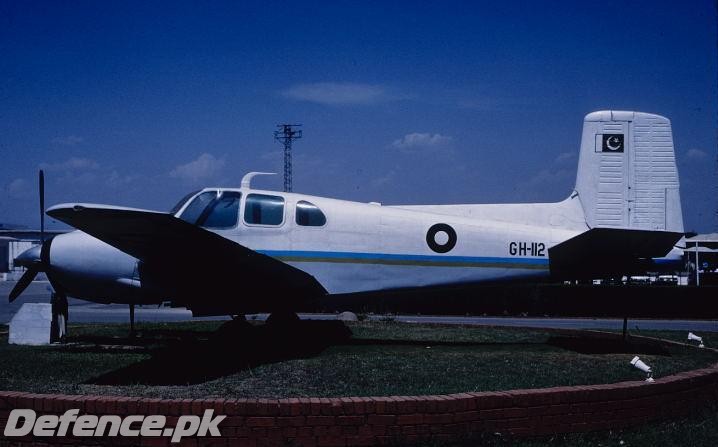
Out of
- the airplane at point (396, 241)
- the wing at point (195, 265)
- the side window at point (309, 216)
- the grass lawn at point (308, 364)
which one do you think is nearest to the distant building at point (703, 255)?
the airplane at point (396, 241)

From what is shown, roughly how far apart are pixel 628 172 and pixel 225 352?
6807 mm

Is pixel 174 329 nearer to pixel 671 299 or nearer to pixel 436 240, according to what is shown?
pixel 436 240

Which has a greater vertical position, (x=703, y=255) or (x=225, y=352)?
(x=225, y=352)

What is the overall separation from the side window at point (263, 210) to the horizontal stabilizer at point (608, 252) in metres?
4.37

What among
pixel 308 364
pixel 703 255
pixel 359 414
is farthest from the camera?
pixel 703 255

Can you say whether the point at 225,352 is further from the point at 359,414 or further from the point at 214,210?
the point at 359,414

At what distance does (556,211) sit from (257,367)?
19.2 feet

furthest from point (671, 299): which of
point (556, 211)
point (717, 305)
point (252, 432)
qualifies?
point (252, 432)

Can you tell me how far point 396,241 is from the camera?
10.1m

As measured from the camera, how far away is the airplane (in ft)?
31.5

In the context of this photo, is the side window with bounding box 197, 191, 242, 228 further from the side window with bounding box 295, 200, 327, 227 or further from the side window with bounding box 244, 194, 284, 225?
the side window with bounding box 295, 200, 327, 227

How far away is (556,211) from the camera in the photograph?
10.6 meters

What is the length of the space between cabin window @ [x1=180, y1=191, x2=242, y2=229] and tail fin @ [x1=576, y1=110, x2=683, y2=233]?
18.5ft

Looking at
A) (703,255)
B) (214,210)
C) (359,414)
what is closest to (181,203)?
(214,210)
